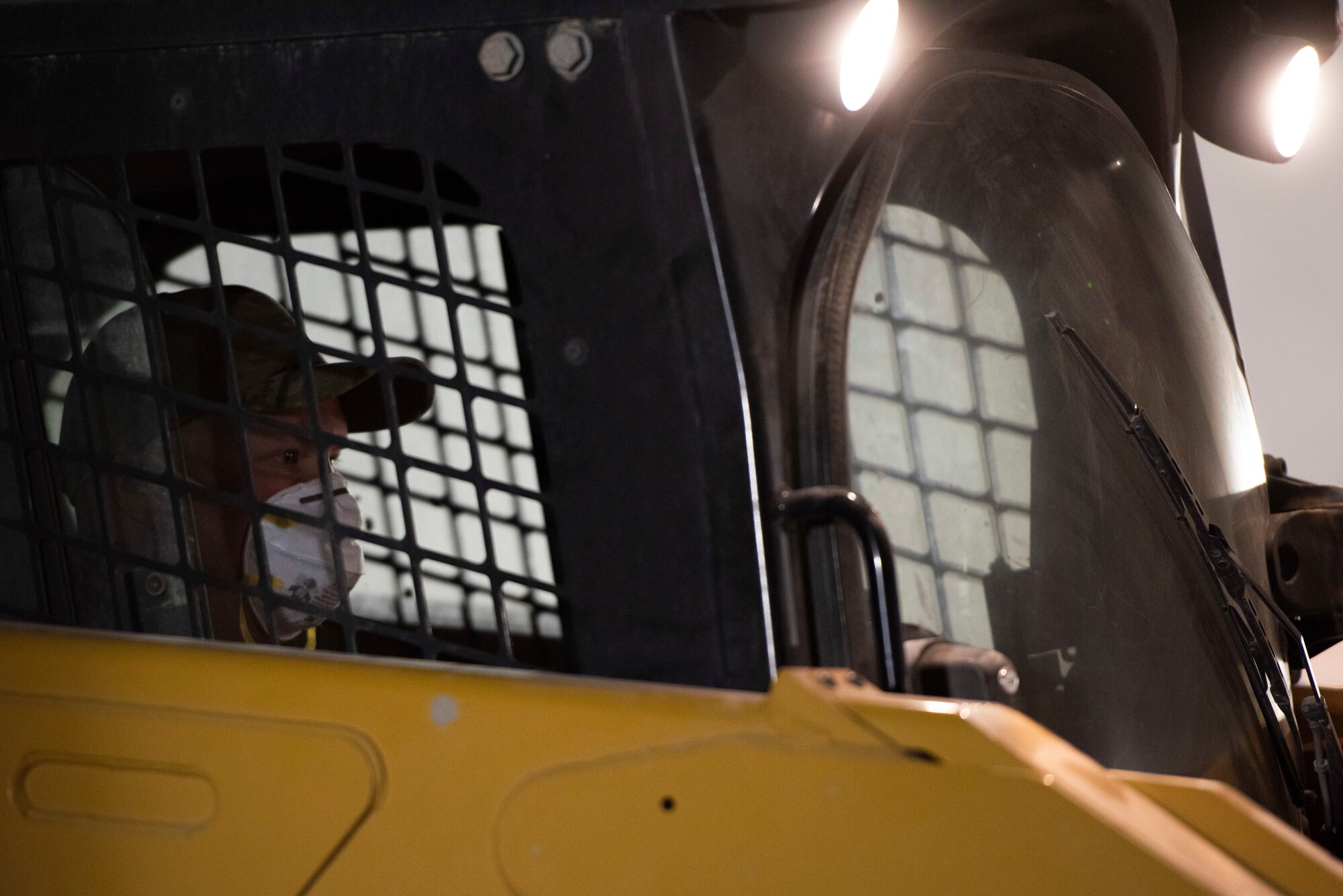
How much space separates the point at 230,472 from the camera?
1459 millimetres

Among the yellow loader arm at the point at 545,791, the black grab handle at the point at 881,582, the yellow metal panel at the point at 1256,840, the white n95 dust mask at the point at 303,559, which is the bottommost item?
the yellow metal panel at the point at 1256,840

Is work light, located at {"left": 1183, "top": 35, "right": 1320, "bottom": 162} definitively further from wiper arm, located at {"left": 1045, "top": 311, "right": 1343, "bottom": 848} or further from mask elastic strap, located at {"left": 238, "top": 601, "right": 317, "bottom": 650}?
mask elastic strap, located at {"left": 238, "top": 601, "right": 317, "bottom": 650}

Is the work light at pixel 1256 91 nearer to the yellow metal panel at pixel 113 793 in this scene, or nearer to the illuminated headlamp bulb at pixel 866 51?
the illuminated headlamp bulb at pixel 866 51

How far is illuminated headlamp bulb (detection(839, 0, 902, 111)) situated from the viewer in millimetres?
976

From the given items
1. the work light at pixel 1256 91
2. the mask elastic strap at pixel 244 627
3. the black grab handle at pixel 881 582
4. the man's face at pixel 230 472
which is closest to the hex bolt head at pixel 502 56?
the black grab handle at pixel 881 582

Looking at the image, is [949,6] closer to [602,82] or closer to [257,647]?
[602,82]

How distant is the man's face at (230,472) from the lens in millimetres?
1273

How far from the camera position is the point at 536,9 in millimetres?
912

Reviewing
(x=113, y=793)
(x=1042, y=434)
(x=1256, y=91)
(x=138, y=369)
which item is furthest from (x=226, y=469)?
(x=1256, y=91)

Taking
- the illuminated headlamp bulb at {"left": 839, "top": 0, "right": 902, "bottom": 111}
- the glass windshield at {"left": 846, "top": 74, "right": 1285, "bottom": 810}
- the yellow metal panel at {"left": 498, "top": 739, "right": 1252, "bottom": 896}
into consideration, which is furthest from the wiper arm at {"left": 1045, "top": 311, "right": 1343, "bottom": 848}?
the yellow metal panel at {"left": 498, "top": 739, "right": 1252, "bottom": 896}

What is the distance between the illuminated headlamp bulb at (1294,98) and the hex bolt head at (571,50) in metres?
1.18

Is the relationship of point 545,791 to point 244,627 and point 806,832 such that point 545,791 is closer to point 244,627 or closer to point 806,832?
point 806,832

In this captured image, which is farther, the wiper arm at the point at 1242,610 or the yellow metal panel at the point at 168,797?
the wiper arm at the point at 1242,610

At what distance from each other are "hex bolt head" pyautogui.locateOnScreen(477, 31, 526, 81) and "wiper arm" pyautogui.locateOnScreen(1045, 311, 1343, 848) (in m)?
0.54
